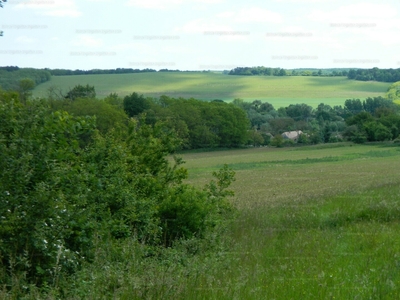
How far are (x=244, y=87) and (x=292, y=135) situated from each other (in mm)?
44968

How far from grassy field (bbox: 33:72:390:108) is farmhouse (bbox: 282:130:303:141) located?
19.3m

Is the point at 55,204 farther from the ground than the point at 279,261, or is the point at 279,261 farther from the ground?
the point at 55,204

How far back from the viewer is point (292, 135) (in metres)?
88.8

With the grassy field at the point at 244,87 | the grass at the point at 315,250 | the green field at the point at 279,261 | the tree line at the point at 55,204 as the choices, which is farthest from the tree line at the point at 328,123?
the tree line at the point at 55,204

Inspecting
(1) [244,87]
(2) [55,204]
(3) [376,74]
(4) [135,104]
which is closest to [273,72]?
(1) [244,87]

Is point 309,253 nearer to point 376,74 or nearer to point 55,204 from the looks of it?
point 55,204

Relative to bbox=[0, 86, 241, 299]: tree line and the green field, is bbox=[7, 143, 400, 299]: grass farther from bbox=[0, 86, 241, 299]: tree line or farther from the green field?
bbox=[0, 86, 241, 299]: tree line

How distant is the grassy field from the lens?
9681cm

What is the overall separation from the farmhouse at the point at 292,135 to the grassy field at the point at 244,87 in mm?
19328

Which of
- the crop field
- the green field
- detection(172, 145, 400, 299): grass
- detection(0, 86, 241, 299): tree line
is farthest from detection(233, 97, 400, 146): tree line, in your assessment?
detection(0, 86, 241, 299): tree line

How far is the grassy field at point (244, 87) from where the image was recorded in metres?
96.8

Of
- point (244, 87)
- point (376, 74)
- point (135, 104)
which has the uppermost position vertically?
point (376, 74)

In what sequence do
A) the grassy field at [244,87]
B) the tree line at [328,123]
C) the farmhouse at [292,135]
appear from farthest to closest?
1. the grassy field at [244,87]
2. the farmhouse at [292,135]
3. the tree line at [328,123]

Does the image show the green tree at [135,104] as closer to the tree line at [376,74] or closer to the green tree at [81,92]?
the green tree at [81,92]
